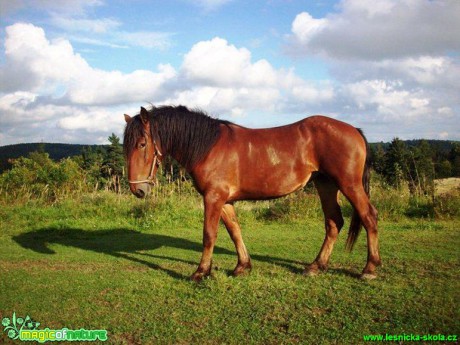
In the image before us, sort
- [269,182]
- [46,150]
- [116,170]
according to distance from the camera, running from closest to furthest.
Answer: [269,182] → [116,170] → [46,150]

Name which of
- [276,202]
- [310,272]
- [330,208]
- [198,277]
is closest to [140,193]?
[198,277]

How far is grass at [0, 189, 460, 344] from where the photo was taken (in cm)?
335

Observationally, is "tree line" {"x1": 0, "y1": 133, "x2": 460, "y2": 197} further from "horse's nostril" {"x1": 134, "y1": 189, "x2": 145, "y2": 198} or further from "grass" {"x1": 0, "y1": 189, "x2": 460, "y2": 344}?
"grass" {"x1": 0, "y1": 189, "x2": 460, "y2": 344}

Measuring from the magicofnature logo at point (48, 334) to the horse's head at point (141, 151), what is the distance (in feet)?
6.21

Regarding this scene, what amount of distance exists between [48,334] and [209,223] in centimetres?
227

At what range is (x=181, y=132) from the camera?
4.99 meters

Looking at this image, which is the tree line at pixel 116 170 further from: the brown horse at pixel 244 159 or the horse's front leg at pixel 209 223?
the horse's front leg at pixel 209 223

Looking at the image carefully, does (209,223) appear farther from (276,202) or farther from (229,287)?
(276,202)

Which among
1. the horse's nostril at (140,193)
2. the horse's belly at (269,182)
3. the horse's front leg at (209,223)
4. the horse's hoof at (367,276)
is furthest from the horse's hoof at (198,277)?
the horse's hoof at (367,276)

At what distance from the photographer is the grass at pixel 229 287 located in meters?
3.35

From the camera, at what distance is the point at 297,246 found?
271 inches

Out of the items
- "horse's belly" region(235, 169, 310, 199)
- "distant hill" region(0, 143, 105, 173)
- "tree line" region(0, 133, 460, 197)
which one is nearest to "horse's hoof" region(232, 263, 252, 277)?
"horse's belly" region(235, 169, 310, 199)

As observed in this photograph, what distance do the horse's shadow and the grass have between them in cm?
2

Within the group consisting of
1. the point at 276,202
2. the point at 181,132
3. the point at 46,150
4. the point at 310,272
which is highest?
the point at 46,150
